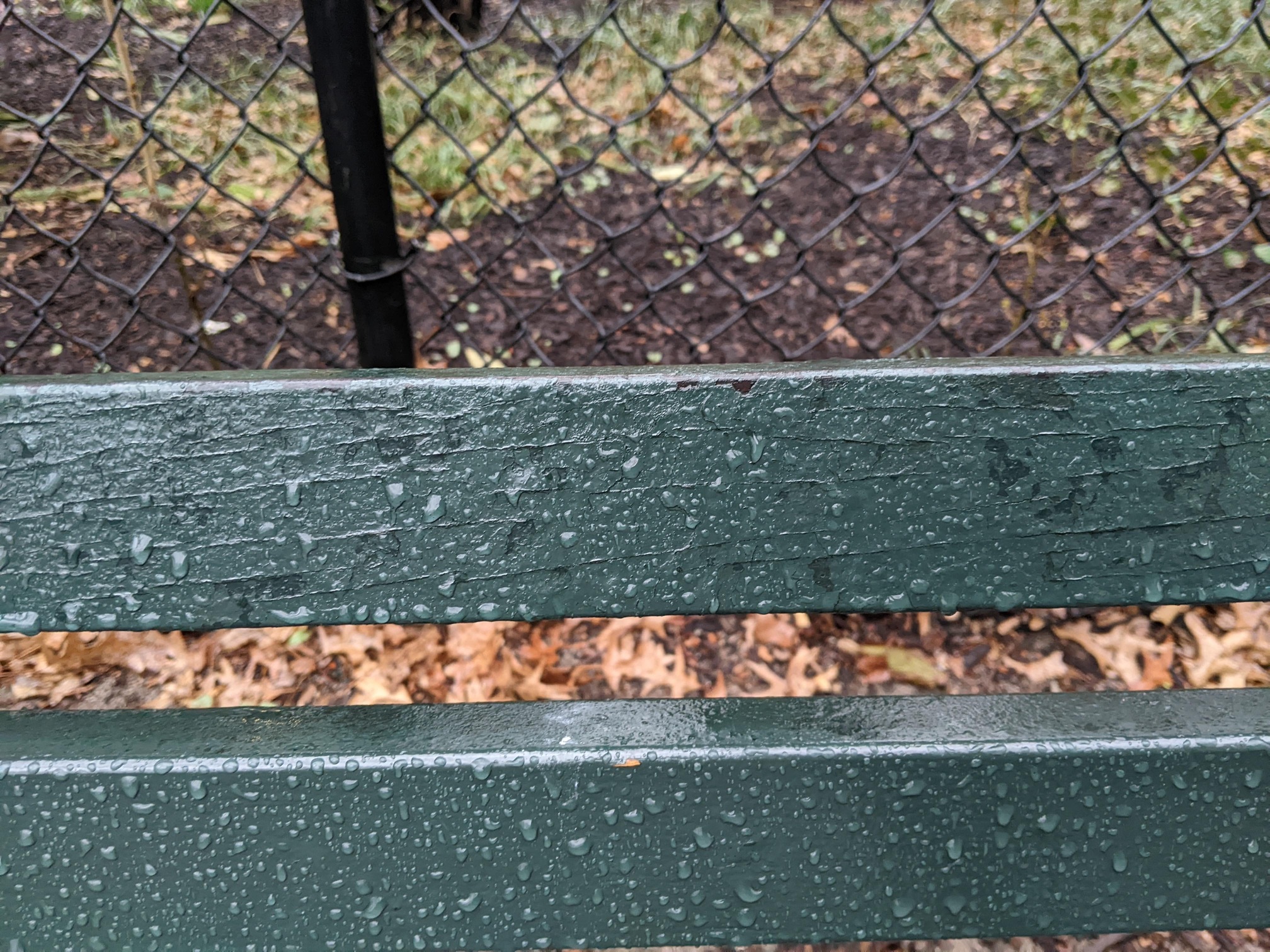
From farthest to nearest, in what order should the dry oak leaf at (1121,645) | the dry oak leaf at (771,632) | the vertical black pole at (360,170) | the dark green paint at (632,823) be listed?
1. the dry oak leaf at (771,632)
2. the dry oak leaf at (1121,645)
3. the vertical black pole at (360,170)
4. the dark green paint at (632,823)

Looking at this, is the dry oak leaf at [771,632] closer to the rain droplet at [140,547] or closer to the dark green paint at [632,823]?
the dark green paint at [632,823]

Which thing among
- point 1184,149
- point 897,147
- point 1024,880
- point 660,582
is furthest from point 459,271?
point 1184,149

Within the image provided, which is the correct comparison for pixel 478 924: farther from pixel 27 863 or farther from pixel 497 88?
pixel 497 88

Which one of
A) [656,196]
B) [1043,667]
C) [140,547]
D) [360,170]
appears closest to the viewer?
[140,547]

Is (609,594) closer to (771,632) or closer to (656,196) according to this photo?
(771,632)

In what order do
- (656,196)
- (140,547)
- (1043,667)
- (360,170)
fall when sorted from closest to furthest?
(140,547), (360,170), (1043,667), (656,196)

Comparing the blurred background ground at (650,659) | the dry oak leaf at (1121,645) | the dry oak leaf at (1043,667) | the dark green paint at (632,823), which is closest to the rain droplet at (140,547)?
the dark green paint at (632,823)

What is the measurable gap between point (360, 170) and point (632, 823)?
3.22 ft

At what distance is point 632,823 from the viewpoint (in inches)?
31.9

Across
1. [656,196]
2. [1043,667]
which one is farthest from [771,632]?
[656,196]

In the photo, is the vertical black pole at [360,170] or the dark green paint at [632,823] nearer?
the dark green paint at [632,823]

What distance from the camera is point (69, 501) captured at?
786 millimetres

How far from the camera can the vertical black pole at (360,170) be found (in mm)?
1108

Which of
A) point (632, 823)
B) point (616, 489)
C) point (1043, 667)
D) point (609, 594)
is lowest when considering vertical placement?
point (1043, 667)
